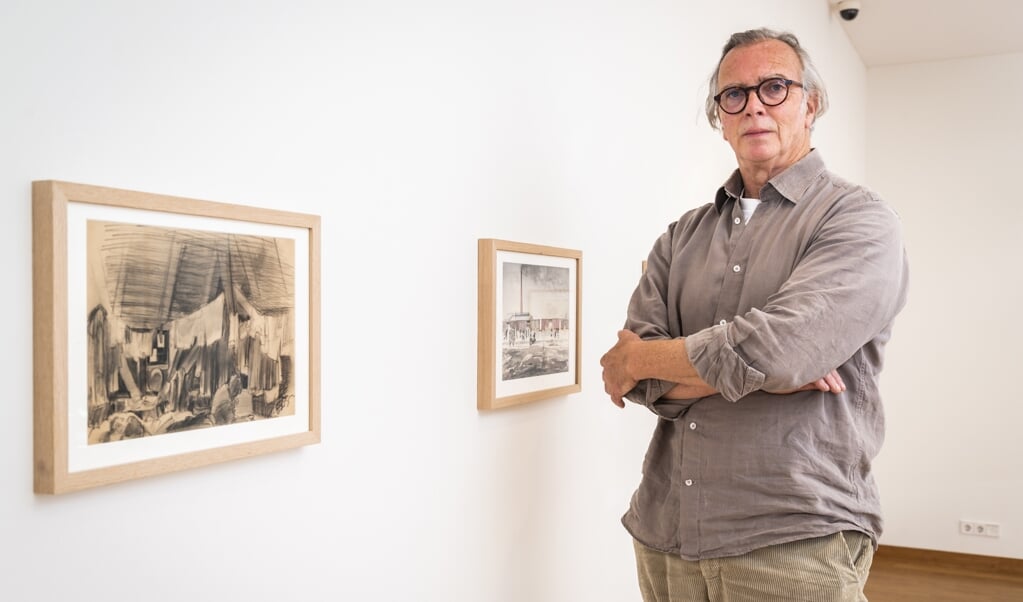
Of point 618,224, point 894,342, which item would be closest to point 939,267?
point 894,342

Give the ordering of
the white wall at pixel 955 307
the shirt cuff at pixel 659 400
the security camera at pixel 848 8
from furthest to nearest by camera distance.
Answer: the white wall at pixel 955 307 → the security camera at pixel 848 8 → the shirt cuff at pixel 659 400

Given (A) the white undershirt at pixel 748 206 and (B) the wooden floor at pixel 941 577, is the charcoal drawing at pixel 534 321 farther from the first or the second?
(B) the wooden floor at pixel 941 577

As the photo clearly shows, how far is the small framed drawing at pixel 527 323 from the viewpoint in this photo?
180cm

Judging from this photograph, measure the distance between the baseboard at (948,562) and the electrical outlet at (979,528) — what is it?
138 millimetres

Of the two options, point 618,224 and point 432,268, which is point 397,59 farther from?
point 618,224

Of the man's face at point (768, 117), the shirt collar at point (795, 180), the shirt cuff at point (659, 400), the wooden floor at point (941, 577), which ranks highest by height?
the man's face at point (768, 117)

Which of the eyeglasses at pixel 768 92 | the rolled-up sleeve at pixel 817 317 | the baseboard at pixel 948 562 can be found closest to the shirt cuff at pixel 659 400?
the rolled-up sleeve at pixel 817 317

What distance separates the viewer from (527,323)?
1958 millimetres

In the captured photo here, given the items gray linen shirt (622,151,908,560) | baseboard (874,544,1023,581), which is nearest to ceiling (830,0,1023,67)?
baseboard (874,544,1023,581)

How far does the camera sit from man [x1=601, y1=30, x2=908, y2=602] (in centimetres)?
150

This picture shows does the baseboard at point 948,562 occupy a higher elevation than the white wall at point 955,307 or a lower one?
lower

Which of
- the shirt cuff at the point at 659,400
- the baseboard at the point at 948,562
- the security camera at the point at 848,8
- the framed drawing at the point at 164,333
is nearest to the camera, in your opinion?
the framed drawing at the point at 164,333

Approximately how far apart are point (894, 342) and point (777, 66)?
440 cm

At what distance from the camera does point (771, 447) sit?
5.23 feet
